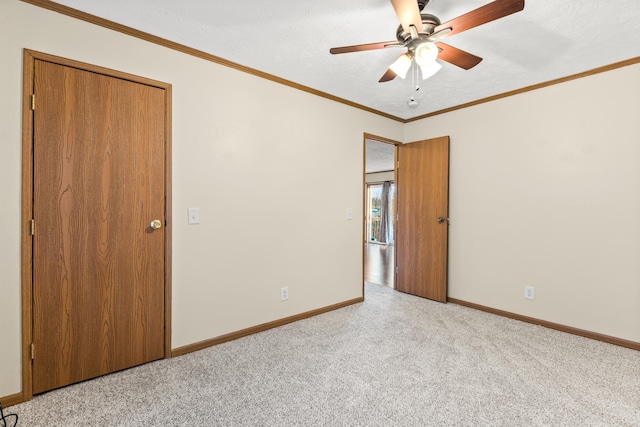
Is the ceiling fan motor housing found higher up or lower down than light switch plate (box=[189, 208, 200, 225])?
higher up

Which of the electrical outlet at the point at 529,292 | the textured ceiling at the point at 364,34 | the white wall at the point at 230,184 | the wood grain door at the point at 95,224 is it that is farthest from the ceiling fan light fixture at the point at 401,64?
the electrical outlet at the point at 529,292

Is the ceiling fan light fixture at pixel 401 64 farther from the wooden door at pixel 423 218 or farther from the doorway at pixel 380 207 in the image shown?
the doorway at pixel 380 207

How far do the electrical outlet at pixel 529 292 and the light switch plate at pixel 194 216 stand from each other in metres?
3.18

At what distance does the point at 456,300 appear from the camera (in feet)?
12.0

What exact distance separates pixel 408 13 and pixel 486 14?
365 millimetres

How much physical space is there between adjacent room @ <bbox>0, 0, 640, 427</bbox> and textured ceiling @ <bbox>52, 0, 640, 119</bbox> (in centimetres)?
2

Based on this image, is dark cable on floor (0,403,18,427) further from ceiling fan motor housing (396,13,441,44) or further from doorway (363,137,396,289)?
doorway (363,137,396,289)

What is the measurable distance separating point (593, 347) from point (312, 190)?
275 centimetres

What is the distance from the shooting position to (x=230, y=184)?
2621 mm

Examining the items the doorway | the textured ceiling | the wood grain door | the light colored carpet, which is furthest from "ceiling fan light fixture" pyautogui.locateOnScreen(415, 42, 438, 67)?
the doorway

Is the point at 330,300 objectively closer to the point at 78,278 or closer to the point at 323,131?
the point at 323,131

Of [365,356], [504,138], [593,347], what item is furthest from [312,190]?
[593,347]

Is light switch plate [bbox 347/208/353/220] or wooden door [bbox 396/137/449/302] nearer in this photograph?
light switch plate [bbox 347/208/353/220]

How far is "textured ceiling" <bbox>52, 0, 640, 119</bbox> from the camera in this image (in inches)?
73.5
